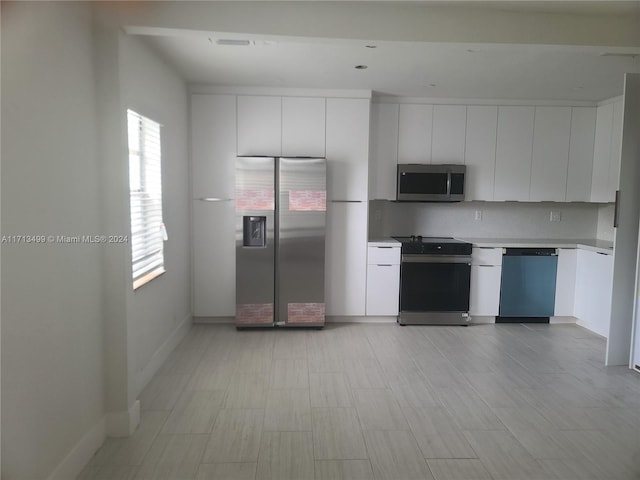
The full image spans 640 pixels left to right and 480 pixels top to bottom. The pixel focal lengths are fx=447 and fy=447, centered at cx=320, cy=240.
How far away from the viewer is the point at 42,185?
198 centimetres

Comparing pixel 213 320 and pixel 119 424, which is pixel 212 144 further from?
pixel 119 424

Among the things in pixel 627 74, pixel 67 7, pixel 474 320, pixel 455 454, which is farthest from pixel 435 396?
pixel 67 7

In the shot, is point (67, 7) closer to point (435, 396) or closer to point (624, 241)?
point (435, 396)

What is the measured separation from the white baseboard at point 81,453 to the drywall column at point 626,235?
4.01 metres

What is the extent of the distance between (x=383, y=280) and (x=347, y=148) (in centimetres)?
152

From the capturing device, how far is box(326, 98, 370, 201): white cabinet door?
4871mm

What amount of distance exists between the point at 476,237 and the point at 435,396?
9.36 feet

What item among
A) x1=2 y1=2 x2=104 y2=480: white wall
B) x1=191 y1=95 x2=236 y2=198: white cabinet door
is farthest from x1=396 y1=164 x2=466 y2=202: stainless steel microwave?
x1=2 y1=2 x2=104 y2=480: white wall

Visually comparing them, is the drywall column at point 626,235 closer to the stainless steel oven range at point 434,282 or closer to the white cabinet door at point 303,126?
the stainless steel oven range at point 434,282

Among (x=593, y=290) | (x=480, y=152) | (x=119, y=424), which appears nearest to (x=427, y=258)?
(x=480, y=152)

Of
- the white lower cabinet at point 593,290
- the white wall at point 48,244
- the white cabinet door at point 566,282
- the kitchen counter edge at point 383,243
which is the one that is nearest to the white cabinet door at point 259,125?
the kitchen counter edge at point 383,243

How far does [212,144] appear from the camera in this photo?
4809 mm

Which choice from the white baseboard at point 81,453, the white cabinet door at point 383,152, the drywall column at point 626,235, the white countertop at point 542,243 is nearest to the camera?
the white baseboard at point 81,453

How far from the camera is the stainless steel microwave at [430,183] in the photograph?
5113mm
